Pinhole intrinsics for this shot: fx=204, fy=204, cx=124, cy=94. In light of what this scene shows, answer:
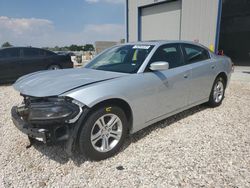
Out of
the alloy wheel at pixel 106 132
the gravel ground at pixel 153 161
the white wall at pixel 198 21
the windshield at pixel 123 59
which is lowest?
the gravel ground at pixel 153 161

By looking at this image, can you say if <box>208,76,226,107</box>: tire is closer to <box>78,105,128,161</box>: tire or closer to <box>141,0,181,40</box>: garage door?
<box>78,105,128,161</box>: tire

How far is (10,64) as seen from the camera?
759 cm

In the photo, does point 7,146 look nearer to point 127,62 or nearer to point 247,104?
point 127,62

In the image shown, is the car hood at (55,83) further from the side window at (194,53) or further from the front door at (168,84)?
the side window at (194,53)

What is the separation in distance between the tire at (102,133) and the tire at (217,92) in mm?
2541

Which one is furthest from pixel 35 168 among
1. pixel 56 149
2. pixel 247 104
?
pixel 247 104

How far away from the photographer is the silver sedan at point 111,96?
2.30m

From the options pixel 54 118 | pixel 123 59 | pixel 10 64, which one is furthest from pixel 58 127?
pixel 10 64

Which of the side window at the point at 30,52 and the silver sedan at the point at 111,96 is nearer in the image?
the silver sedan at the point at 111,96

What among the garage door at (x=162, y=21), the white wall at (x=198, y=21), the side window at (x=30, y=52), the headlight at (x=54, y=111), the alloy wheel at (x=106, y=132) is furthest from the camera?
the garage door at (x=162, y=21)

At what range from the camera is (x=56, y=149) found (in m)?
2.94

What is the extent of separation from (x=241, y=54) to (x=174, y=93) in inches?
909

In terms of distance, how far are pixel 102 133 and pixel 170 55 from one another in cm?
182

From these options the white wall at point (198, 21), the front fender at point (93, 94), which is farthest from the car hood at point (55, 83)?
the white wall at point (198, 21)
